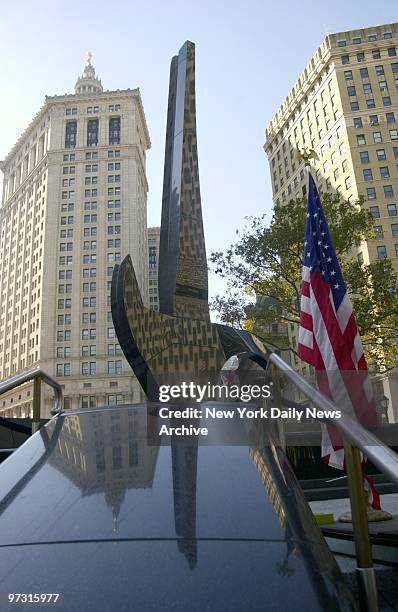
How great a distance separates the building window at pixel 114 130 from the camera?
84.8 metres

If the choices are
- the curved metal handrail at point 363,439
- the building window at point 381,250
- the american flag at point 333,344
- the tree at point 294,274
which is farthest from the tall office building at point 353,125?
the curved metal handrail at point 363,439

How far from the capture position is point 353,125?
55219 millimetres

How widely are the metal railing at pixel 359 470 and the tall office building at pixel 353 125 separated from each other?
49.2 metres

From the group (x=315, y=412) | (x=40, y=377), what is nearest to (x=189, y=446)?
(x=315, y=412)

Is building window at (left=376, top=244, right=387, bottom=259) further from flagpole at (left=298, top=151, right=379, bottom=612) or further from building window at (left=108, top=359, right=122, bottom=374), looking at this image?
flagpole at (left=298, top=151, right=379, bottom=612)

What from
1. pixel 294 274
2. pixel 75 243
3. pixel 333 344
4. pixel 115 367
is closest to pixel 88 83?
pixel 75 243

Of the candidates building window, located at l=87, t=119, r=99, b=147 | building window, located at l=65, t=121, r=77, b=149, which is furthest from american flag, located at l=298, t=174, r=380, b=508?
building window, located at l=65, t=121, r=77, b=149

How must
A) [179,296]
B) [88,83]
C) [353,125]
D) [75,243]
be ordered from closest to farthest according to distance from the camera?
1. [179,296]
2. [353,125]
3. [75,243]
4. [88,83]

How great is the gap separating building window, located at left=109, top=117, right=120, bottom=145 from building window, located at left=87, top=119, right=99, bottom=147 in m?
2.57

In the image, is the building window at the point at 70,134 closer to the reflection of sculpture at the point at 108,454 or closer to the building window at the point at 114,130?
the building window at the point at 114,130

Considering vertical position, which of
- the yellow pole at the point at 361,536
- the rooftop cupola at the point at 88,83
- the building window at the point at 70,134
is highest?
the rooftop cupola at the point at 88,83

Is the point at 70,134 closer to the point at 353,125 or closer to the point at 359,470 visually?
the point at 353,125

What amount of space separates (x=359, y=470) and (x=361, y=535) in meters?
0.26

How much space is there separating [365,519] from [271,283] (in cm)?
2215
